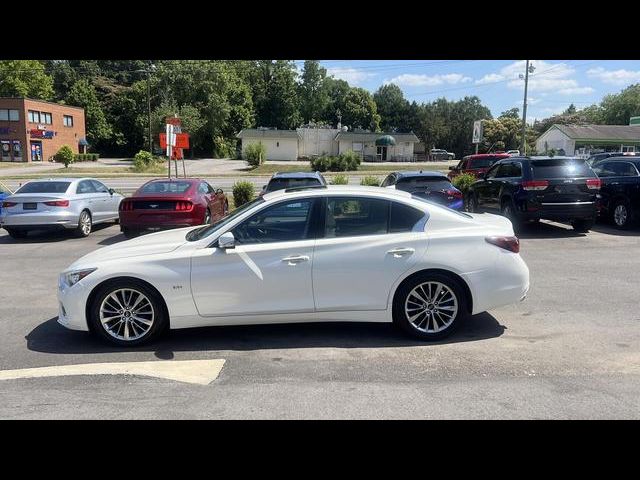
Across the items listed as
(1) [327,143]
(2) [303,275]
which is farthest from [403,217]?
(1) [327,143]

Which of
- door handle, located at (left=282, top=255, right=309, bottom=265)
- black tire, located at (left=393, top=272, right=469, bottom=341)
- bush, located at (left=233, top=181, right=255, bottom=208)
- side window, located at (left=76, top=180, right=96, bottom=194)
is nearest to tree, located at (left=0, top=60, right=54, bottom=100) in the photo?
bush, located at (left=233, top=181, right=255, bottom=208)

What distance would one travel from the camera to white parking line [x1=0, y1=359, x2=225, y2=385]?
15.1 feet

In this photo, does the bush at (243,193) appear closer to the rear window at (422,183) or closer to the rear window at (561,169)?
the rear window at (422,183)

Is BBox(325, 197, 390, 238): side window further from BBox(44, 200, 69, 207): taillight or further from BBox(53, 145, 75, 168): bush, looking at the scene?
BBox(53, 145, 75, 168): bush

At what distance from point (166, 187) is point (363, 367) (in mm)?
8816

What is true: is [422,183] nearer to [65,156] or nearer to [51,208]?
[51,208]

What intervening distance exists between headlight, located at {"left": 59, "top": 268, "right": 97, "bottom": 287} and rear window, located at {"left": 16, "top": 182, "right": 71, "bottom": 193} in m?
8.47

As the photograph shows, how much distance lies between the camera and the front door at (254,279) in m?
5.20

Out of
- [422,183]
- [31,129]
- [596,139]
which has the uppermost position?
[31,129]

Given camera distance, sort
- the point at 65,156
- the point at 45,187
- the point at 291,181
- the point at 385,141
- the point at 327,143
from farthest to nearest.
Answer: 1. the point at 327,143
2. the point at 385,141
3. the point at 65,156
4. the point at 45,187
5. the point at 291,181

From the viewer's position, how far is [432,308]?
537cm

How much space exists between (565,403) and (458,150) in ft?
310

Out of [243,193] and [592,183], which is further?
[243,193]
